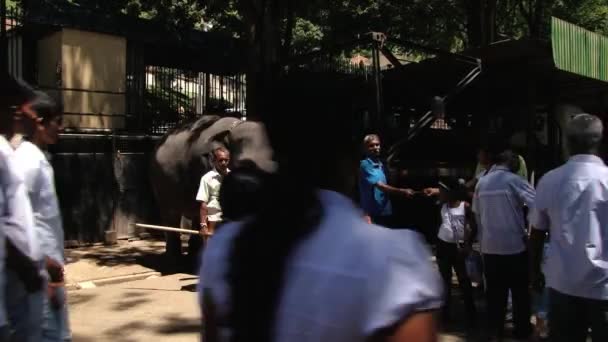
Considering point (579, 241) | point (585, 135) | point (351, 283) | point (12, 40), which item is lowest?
point (579, 241)

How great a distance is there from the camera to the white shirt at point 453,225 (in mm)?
5855

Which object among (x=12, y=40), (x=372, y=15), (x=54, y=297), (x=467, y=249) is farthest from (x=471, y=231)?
(x=372, y=15)

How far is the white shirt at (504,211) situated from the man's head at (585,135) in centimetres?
142

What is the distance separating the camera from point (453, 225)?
5.86 m

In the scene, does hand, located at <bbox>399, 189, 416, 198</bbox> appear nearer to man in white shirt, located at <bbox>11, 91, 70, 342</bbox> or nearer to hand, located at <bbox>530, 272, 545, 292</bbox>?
hand, located at <bbox>530, 272, 545, 292</bbox>

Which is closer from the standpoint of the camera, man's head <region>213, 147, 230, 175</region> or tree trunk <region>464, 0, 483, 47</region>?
man's head <region>213, 147, 230, 175</region>

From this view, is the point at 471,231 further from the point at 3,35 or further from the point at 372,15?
the point at 372,15

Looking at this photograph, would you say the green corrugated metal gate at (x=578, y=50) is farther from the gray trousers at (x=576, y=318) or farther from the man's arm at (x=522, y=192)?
the gray trousers at (x=576, y=318)

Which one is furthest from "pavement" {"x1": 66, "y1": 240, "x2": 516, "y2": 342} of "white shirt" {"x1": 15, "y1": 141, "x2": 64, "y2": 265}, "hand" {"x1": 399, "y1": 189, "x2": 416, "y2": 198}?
"hand" {"x1": 399, "y1": 189, "x2": 416, "y2": 198}

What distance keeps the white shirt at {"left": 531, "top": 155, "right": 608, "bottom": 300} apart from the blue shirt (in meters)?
3.07

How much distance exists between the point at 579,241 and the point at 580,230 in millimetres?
59

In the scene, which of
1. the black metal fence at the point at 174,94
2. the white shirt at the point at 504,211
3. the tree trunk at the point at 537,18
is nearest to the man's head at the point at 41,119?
the white shirt at the point at 504,211

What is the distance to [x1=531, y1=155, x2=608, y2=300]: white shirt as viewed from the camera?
130 inches

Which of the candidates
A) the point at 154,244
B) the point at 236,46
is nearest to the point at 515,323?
Answer: the point at 154,244
